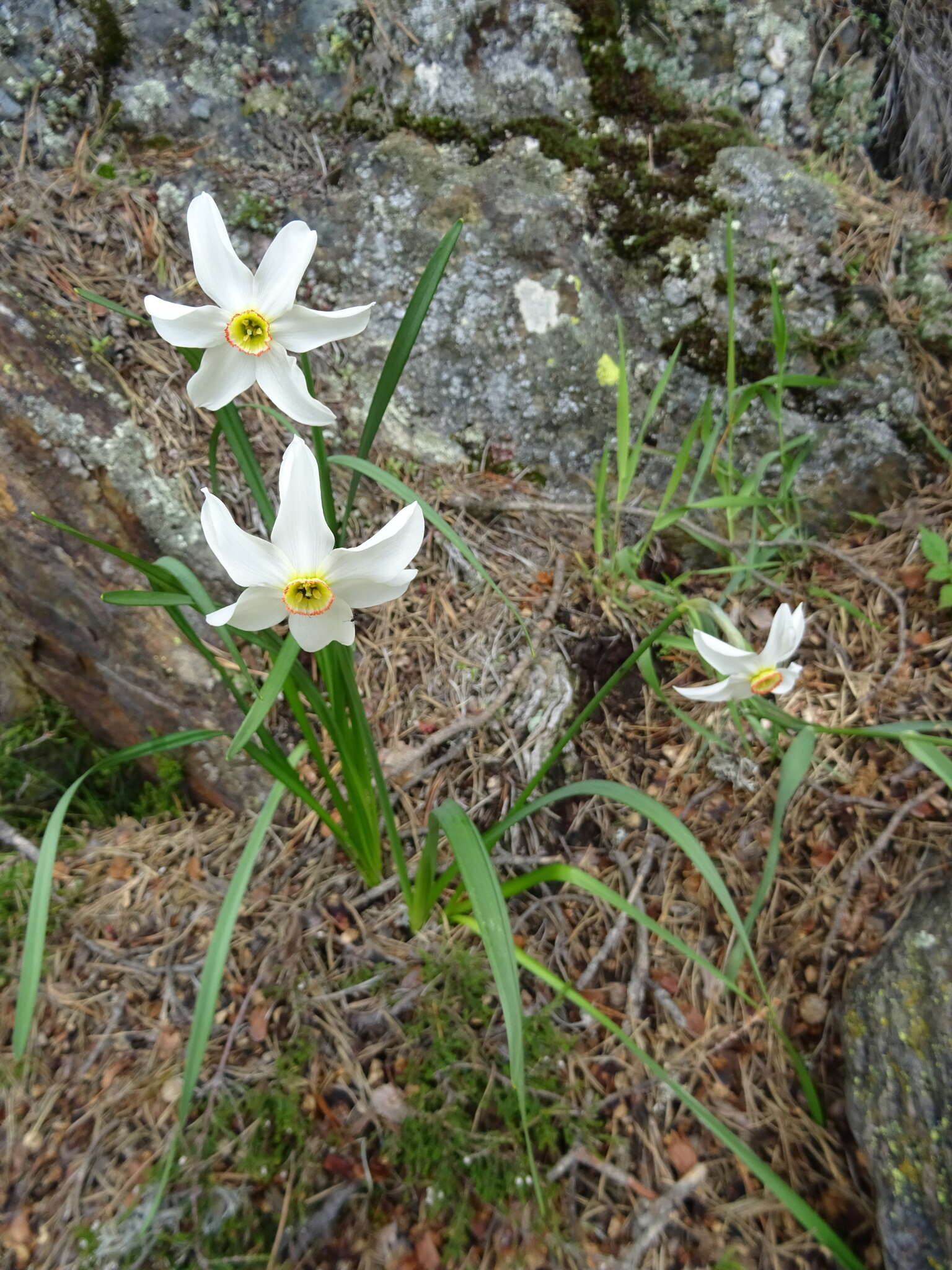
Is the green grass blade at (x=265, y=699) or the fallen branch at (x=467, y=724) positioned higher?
the green grass blade at (x=265, y=699)

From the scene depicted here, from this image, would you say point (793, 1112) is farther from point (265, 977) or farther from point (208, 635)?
point (208, 635)

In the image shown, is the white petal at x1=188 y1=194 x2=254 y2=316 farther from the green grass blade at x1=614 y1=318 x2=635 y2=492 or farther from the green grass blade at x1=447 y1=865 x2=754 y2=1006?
the green grass blade at x1=447 y1=865 x2=754 y2=1006

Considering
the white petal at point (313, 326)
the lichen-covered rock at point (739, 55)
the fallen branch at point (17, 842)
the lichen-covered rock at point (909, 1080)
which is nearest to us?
the white petal at point (313, 326)

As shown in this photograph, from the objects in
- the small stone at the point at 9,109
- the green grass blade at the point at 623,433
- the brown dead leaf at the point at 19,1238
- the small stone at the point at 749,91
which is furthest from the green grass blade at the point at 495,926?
the small stone at the point at 749,91

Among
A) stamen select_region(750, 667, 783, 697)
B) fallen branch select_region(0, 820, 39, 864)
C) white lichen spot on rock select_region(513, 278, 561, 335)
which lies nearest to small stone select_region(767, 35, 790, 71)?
white lichen spot on rock select_region(513, 278, 561, 335)

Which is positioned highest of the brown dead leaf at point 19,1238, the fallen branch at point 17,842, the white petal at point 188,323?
the white petal at point 188,323

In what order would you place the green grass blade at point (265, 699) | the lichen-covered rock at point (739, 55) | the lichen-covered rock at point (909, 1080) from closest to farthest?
the green grass blade at point (265, 699) < the lichen-covered rock at point (909, 1080) < the lichen-covered rock at point (739, 55)

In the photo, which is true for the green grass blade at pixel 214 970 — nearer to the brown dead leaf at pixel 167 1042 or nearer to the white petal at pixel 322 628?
the brown dead leaf at pixel 167 1042

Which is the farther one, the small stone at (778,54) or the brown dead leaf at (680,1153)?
the small stone at (778,54)
